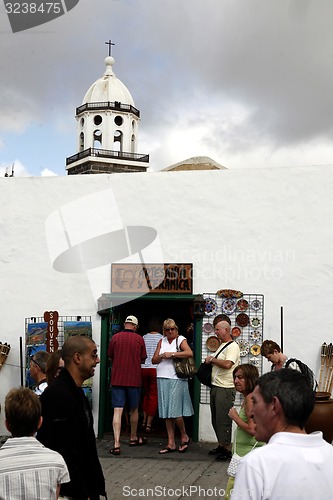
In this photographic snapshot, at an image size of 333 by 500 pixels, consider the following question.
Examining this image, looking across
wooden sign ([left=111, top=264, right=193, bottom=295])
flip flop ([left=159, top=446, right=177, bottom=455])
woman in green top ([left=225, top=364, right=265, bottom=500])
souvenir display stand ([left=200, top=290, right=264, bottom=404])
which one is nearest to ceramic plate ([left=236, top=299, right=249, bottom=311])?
souvenir display stand ([left=200, top=290, right=264, bottom=404])

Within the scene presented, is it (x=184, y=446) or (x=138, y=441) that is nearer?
(x=184, y=446)

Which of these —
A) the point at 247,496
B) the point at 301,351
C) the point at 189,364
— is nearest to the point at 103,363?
the point at 189,364

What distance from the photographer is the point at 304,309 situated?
8688mm

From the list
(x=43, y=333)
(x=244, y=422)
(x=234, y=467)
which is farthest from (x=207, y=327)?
(x=234, y=467)

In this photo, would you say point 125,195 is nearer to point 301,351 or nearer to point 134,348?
point 134,348

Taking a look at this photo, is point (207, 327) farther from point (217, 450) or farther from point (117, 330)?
point (217, 450)

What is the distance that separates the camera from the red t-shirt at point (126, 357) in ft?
27.3

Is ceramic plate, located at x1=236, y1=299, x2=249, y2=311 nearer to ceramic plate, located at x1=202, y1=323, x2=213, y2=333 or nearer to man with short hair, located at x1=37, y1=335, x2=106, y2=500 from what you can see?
ceramic plate, located at x1=202, y1=323, x2=213, y2=333

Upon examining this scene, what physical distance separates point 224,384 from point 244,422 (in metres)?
2.96

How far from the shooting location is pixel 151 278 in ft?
30.1

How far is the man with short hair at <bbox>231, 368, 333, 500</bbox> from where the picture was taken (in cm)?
252

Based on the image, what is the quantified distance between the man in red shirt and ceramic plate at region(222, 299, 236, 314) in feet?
4.01

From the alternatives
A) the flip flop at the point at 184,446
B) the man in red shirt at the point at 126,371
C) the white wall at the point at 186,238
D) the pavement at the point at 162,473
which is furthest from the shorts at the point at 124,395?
the white wall at the point at 186,238

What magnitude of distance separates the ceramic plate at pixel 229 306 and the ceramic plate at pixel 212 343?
1.27 feet
